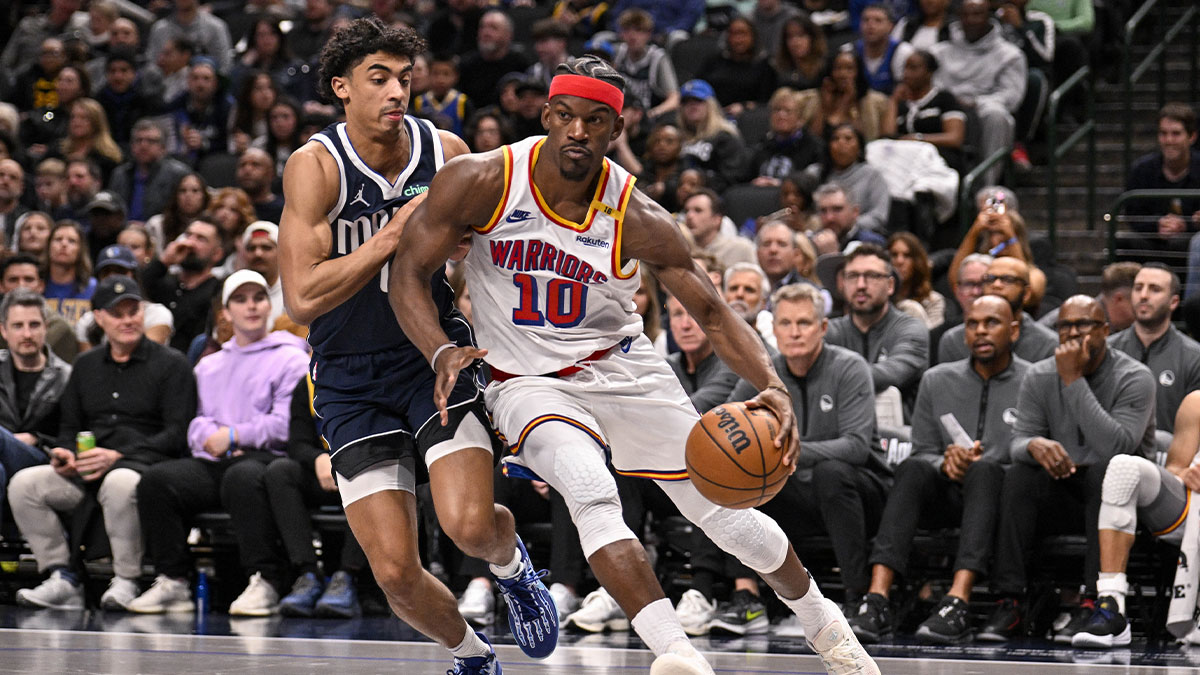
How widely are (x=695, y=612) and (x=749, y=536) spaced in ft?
8.08

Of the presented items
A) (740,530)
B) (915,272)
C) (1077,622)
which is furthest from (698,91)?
(740,530)

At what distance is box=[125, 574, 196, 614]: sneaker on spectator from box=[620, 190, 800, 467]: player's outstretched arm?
12.8ft

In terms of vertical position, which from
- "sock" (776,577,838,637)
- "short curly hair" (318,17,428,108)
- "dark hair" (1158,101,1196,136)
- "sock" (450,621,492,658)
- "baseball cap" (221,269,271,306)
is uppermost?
"short curly hair" (318,17,428,108)

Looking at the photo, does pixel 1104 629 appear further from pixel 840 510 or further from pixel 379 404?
pixel 379 404

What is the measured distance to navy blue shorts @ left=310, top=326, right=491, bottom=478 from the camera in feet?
15.4

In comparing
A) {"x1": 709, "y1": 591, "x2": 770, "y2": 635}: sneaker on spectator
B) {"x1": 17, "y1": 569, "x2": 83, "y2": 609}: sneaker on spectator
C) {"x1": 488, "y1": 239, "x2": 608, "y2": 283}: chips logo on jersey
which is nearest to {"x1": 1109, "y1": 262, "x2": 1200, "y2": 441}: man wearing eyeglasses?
{"x1": 709, "y1": 591, "x2": 770, "y2": 635}: sneaker on spectator

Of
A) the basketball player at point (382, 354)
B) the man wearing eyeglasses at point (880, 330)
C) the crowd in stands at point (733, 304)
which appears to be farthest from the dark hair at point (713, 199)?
the basketball player at point (382, 354)

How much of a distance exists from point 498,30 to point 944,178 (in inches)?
159

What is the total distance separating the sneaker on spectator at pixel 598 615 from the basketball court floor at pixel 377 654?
0.08m

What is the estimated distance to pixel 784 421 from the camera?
4352mm

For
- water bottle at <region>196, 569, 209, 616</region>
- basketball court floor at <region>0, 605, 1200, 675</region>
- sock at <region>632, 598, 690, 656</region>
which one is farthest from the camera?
water bottle at <region>196, 569, 209, 616</region>

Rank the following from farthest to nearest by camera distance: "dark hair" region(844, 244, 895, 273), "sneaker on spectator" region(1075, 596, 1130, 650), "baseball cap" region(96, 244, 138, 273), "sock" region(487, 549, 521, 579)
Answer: "baseball cap" region(96, 244, 138, 273)
"dark hair" region(844, 244, 895, 273)
"sneaker on spectator" region(1075, 596, 1130, 650)
"sock" region(487, 549, 521, 579)

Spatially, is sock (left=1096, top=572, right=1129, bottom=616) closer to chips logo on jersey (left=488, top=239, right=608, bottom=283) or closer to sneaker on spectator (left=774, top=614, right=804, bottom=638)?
sneaker on spectator (left=774, top=614, right=804, bottom=638)

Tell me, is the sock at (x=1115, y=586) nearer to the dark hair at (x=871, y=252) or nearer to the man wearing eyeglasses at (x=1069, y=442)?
the man wearing eyeglasses at (x=1069, y=442)
